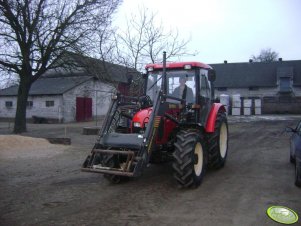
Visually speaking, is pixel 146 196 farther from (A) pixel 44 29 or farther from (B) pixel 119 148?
(A) pixel 44 29

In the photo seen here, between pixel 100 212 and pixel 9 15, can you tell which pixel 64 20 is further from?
pixel 100 212

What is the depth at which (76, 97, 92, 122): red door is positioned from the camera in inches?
1425

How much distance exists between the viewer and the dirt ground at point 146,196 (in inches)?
240

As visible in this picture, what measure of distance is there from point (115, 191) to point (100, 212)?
144 centimetres

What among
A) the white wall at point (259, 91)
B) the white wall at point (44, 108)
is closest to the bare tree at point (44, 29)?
the white wall at point (44, 108)

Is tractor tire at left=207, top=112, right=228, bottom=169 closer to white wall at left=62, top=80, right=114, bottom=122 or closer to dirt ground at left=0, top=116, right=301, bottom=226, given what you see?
dirt ground at left=0, top=116, right=301, bottom=226

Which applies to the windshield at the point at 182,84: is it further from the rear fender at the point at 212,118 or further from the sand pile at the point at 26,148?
the sand pile at the point at 26,148

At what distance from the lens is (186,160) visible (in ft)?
24.8

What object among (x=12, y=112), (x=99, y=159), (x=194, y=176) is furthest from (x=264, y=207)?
(x=12, y=112)

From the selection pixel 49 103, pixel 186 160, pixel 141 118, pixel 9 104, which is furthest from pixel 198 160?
pixel 9 104

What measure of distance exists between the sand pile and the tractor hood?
5.82m

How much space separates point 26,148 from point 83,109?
873 inches

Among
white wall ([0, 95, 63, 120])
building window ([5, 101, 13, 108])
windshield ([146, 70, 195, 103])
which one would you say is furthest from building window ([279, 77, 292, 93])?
windshield ([146, 70, 195, 103])

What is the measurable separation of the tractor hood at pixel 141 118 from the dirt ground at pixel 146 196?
1.29 metres
